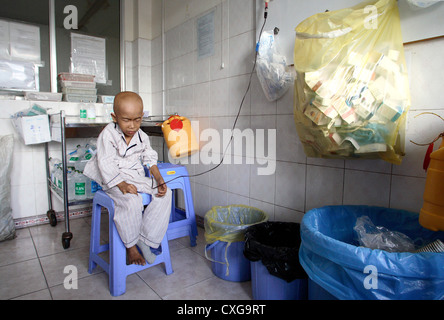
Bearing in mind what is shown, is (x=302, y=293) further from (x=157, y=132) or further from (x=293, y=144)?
(x=157, y=132)

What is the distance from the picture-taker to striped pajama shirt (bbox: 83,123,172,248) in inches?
58.1

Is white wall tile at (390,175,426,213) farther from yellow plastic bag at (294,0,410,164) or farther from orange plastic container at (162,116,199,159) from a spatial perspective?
orange plastic container at (162,116,199,159)

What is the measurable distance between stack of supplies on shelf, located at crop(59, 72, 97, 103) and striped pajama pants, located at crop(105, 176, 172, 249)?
1.45 meters

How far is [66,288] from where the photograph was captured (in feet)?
4.94

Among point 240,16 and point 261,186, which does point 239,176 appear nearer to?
point 261,186

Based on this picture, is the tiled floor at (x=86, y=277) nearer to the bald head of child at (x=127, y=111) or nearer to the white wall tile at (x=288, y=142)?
the white wall tile at (x=288, y=142)

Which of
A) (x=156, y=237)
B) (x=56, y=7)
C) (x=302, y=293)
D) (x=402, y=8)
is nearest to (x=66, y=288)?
(x=156, y=237)

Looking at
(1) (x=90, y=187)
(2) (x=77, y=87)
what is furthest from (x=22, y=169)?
(2) (x=77, y=87)

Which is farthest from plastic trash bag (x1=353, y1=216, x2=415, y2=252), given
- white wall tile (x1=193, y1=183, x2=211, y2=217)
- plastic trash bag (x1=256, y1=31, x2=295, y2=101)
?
white wall tile (x1=193, y1=183, x2=211, y2=217)

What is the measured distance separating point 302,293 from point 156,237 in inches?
30.9

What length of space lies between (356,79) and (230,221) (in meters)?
1.13

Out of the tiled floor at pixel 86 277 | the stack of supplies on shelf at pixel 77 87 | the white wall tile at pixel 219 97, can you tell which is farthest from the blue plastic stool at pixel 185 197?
the stack of supplies on shelf at pixel 77 87

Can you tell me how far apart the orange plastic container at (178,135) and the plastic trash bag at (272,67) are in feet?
2.70

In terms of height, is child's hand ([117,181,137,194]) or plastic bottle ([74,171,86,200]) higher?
child's hand ([117,181,137,194])
